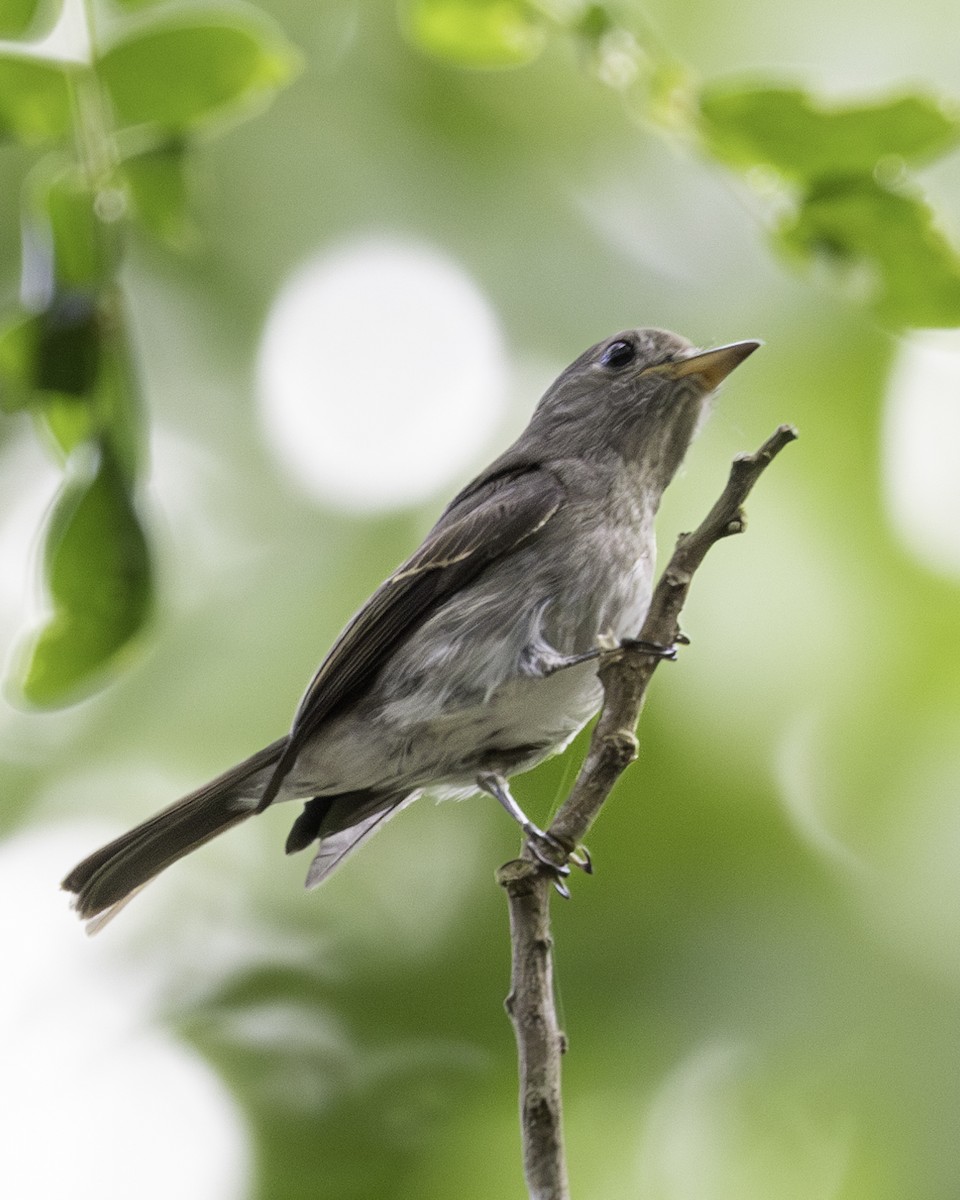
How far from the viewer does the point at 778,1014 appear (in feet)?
13.2

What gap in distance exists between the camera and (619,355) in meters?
3.87

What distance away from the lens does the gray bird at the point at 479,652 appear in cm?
332

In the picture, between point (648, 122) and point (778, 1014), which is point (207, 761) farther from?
point (648, 122)

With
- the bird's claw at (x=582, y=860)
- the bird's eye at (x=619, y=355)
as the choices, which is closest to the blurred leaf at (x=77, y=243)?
the bird's claw at (x=582, y=860)

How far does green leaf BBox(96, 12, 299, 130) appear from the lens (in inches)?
92.2

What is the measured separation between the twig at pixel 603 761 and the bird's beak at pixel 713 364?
971 mm

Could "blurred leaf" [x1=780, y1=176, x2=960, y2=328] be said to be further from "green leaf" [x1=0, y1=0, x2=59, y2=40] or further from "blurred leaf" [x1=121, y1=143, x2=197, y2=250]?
"green leaf" [x1=0, y1=0, x2=59, y2=40]

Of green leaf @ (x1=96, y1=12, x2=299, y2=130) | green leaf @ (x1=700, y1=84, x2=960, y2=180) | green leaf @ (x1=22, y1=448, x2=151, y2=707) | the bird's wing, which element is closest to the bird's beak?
the bird's wing

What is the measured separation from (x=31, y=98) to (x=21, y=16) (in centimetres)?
16

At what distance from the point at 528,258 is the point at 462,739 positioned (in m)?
2.19

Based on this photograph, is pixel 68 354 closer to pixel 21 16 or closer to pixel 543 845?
pixel 21 16

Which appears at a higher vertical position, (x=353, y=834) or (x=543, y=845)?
(x=353, y=834)

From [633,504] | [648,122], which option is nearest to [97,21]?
[648,122]

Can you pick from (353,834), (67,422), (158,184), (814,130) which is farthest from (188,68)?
(353,834)
